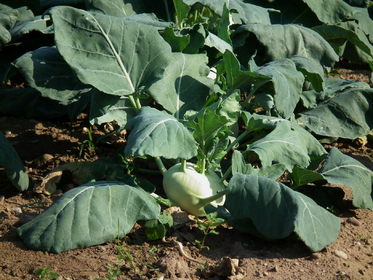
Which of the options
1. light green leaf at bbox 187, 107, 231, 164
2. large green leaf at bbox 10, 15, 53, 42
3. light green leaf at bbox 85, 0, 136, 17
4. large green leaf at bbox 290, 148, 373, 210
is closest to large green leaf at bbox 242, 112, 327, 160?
large green leaf at bbox 290, 148, 373, 210

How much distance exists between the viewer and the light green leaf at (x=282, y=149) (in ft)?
10.3

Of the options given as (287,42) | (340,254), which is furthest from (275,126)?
(287,42)

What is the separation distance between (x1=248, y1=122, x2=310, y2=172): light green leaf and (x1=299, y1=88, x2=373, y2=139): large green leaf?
2.92ft

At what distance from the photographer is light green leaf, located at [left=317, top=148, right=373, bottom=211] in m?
3.19

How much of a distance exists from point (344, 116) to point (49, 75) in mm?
2724

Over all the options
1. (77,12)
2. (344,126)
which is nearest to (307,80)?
(344,126)

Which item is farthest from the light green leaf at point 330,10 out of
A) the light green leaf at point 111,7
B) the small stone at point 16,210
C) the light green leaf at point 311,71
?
the small stone at point 16,210

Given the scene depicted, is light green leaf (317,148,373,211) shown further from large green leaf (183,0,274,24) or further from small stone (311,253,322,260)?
large green leaf (183,0,274,24)

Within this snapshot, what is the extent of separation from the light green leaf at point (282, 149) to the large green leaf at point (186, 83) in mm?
734

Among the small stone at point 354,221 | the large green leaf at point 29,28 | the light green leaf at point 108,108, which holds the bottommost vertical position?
the small stone at point 354,221

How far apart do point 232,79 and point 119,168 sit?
45.5 inches

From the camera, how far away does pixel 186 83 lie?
3758 millimetres

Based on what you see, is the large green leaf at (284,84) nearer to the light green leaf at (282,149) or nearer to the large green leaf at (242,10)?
the light green leaf at (282,149)

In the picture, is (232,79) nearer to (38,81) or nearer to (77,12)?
(77,12)
